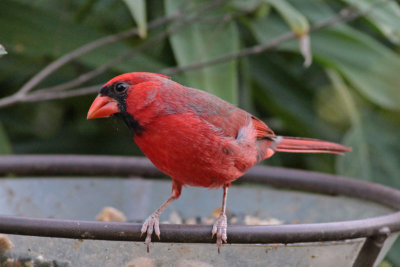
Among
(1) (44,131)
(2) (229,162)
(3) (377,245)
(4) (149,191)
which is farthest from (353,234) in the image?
(1) (44,131)

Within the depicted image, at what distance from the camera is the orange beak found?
1.56 metres

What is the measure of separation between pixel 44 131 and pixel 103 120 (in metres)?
0.36

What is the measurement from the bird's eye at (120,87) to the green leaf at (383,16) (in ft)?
4.40

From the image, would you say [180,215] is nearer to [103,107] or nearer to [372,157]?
[103,107]

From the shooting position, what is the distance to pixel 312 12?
3.11 metres

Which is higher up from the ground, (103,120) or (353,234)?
(353,234)

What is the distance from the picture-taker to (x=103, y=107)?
157 cm

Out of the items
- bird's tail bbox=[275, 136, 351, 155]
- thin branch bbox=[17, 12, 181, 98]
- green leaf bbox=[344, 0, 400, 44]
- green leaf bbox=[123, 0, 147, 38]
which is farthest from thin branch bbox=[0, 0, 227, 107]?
bird's tail bbox=[275, 136, 351, 155]

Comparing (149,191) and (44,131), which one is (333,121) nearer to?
(44,131)

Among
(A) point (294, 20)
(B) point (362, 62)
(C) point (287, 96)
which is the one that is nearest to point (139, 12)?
(A) point (294, 20)

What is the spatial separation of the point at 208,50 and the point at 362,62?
0.74 meters

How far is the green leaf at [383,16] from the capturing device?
8.26ft

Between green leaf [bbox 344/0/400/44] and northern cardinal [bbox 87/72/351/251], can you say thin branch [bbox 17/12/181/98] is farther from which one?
northern cardinal [bbox 87/72/351/251]

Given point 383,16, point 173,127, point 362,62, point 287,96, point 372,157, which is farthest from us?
point 287,96
